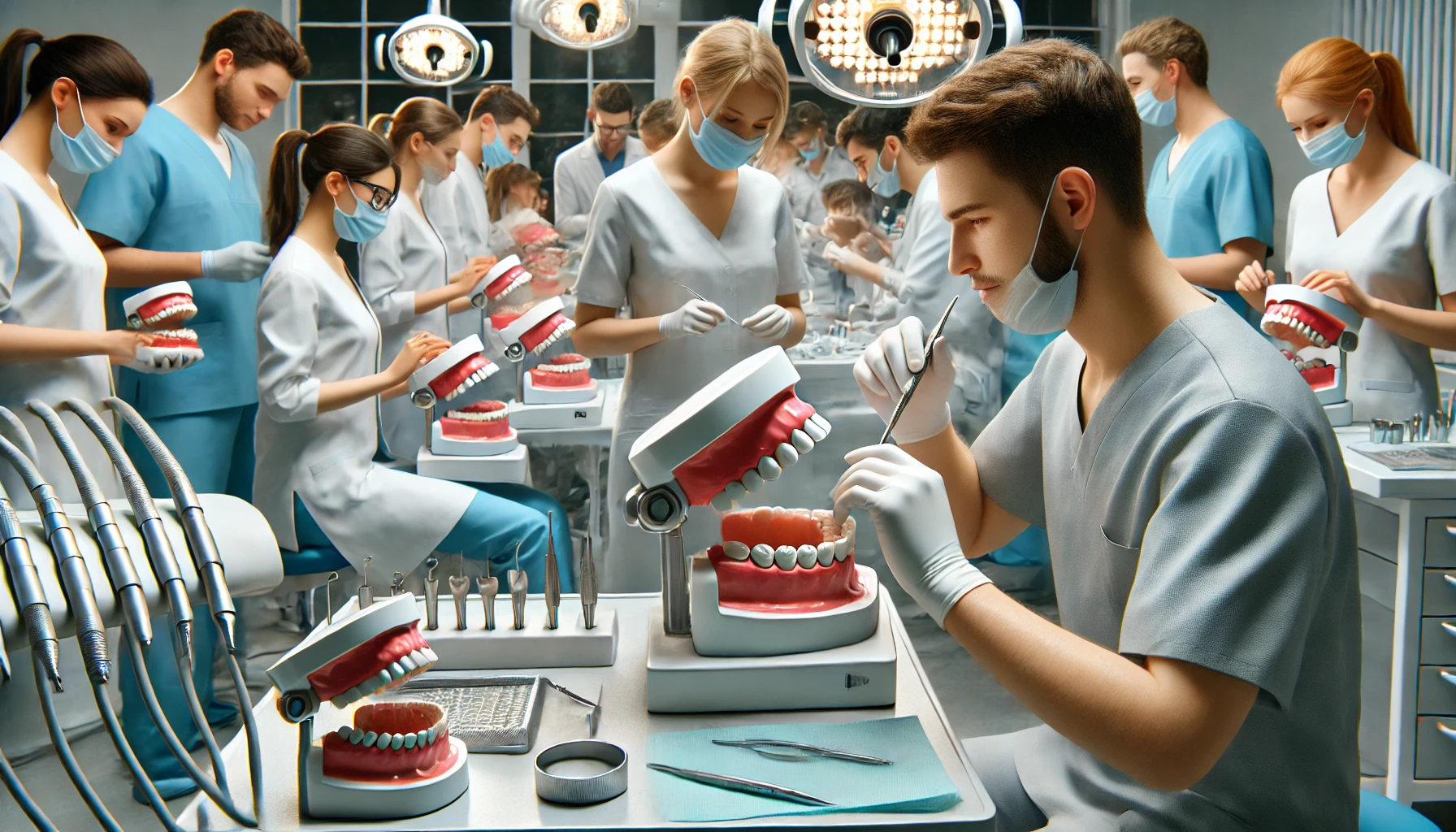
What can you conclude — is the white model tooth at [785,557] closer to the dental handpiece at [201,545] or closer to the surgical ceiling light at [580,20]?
the dental handpiece at [201,545]

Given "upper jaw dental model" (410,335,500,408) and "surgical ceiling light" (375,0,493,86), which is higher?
"surgical ceiling light" (375,0,493,86)

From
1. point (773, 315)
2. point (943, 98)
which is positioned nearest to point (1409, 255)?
point (773, 315)

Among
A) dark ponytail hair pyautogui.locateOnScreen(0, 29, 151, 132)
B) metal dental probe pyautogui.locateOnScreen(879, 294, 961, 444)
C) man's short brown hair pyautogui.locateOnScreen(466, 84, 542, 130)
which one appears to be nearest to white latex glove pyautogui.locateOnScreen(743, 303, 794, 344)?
metal dental probe pyautogui.locateOnScreen(879, 294, 961, 444)

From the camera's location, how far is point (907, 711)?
4.60 feet

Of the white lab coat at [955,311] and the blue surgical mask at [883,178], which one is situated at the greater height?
the blue surgical mask at [883,178]

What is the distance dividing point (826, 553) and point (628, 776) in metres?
0.40

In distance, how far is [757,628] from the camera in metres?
1.42

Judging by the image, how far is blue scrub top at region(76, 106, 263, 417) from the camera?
303 centimetres

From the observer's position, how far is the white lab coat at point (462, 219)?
15.0ft

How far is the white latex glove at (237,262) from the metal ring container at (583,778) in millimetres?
2282

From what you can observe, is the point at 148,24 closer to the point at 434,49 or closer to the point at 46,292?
the point at 434,49

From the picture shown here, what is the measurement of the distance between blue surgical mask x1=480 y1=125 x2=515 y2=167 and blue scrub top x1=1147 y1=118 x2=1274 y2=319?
9.33ft

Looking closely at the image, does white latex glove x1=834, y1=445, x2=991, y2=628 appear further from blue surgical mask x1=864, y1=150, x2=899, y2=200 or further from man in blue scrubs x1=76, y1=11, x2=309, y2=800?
blue surgical mask x1=864, y1=150, x2=899, y2=200

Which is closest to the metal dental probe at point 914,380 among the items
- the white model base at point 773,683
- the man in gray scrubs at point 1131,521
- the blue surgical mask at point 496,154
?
the man in gray scrubs at point 1131,521
